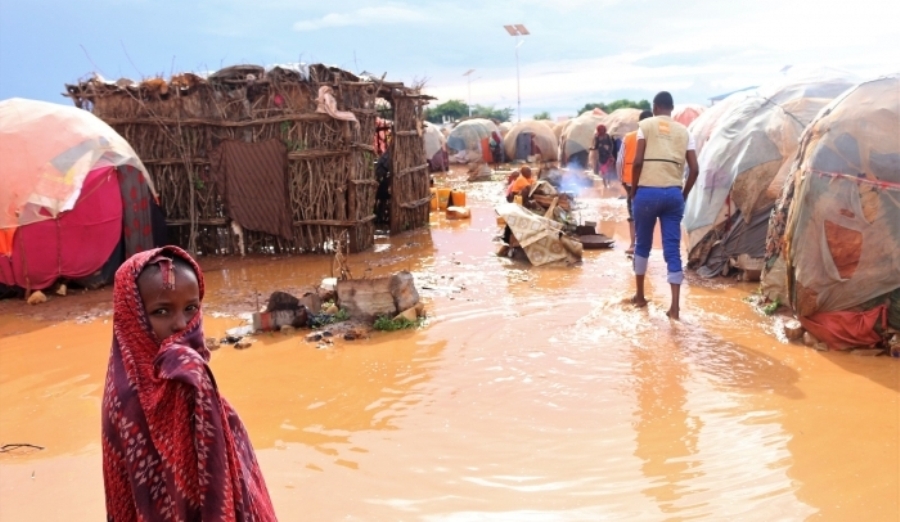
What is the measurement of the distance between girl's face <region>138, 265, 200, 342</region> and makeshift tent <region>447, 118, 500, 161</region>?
1023 inches

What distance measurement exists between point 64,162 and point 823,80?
8752mm

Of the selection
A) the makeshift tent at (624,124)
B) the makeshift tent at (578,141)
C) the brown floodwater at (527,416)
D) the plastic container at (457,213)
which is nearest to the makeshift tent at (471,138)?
the makeshift tent at (578,141)

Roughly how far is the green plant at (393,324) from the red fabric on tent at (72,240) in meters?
4.07

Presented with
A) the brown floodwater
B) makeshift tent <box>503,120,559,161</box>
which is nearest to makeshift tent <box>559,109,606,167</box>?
makeshift tent <box>503,120,559,161</box>

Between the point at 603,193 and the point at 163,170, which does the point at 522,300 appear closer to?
the point at 163,170

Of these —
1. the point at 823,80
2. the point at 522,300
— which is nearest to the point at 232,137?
the point at 522,300

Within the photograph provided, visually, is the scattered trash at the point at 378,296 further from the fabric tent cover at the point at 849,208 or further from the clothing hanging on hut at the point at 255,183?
the clothing hanging on hut at the point at 255,183

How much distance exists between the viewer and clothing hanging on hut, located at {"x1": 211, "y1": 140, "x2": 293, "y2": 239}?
921 cm

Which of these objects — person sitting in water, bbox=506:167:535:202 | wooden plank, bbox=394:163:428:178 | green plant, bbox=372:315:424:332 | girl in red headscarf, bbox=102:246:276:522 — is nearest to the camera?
girl in red headscarf, bbox=102:246:276:522

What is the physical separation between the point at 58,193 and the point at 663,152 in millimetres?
6517

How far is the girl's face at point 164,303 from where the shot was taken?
1551mm

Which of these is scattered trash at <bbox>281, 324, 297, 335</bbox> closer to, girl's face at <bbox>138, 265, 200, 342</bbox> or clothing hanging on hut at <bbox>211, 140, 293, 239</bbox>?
clothing hanging on hut at <bbox>211, 140, 293, 239</bbox>

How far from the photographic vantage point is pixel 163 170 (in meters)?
9.46

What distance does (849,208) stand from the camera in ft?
15.9
